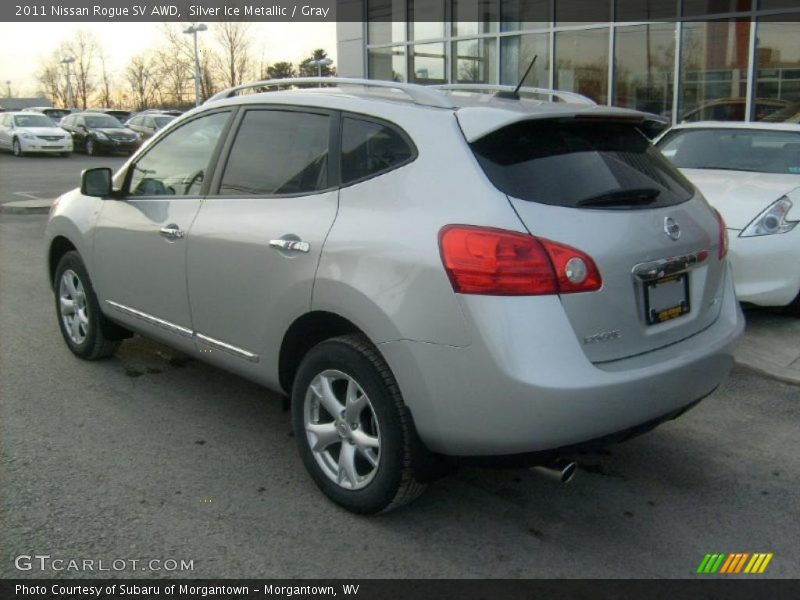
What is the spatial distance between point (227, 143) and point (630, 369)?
231cm

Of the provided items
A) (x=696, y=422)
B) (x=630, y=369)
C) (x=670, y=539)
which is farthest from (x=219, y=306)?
(x=696, y=422)

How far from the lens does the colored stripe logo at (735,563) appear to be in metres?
3.01

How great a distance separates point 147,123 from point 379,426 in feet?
99.1

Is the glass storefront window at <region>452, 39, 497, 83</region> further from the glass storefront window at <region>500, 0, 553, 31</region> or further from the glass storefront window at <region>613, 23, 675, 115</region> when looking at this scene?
the glass storefront window at <region>613, 23, 675, 115</region>

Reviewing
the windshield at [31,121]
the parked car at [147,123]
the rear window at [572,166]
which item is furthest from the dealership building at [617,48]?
the windshield at [31,121]

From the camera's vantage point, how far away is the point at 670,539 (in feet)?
10.5

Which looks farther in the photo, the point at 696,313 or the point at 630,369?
the point at 696,313

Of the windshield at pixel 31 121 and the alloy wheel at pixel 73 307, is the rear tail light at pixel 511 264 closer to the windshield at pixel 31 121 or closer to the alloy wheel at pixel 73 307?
the alloy wheel at pixel 73 307

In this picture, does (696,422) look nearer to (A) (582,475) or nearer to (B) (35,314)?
(A) (582,475)

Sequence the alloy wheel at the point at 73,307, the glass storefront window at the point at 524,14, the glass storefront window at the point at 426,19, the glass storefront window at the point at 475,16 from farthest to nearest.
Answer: the glass storefront window at the point at 426,19 → the glass storefront window at the point at 475,16 → the glass storefront window at the point at 524,14 → the alloy wheel at the point at 73,307

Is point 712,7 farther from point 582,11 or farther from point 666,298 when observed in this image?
point 666,298

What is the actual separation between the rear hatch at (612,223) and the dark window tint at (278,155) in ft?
2.76

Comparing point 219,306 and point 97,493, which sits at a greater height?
point 219,306

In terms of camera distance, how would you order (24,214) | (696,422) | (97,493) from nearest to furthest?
(97,493) < (696,422) < (24,214)
